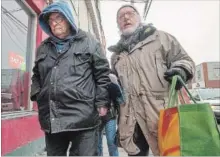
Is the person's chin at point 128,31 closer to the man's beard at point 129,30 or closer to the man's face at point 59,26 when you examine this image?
the man's beard at point 129,30

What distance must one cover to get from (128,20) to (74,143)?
3.55 feet

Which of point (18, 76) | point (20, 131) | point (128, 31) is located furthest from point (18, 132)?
point (128, 31)

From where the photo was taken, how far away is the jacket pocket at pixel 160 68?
2227 millimetres

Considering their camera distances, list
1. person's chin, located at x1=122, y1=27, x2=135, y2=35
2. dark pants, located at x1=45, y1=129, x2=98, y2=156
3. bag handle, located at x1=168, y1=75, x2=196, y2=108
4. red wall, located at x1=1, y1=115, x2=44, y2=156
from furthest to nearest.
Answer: red wall, located at x1=1, y1=115, x2=44, y2=156 → person's chin, located at x1=122, y1=27, x2=135, y2=35 → dark pants, located at x1=45, y1=129, x2=98, y2=156 → bag handle, located at x1=168, y1=75, x2=196, y2=108

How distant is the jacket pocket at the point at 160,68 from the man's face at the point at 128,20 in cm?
33

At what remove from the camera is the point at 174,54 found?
2.24 metres

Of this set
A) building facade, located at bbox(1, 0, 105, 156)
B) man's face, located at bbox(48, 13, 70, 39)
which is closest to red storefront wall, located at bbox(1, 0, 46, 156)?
building facade, located at bbox(1, 0, 105, 156)

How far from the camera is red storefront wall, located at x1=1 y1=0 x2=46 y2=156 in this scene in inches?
142

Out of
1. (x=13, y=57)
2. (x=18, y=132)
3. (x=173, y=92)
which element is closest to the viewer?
(x=173, y=92)

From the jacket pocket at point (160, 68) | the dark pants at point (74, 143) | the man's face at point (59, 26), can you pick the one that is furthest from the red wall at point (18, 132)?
the jacket pocket at point (160, 68)

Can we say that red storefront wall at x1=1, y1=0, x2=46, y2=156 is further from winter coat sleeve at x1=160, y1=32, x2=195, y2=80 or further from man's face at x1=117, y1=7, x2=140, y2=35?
winter coat sleeve at x1=160, y1=32, x2=195, y2=80

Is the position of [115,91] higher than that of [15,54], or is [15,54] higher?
[15,54]

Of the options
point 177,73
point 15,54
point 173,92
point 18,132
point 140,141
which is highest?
point 15,54

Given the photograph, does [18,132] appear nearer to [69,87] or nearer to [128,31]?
[69,87]
